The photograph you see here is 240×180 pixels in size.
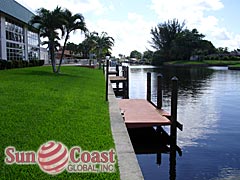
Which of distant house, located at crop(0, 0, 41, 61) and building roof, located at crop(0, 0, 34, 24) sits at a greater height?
building roof, located at crop(0, 0, 34, 24)

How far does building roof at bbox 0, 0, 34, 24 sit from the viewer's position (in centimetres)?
3327

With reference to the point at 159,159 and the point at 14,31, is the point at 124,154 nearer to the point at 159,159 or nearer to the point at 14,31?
the point at 159,159

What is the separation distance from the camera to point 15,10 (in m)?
37.9

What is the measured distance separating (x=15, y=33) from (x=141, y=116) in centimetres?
3337

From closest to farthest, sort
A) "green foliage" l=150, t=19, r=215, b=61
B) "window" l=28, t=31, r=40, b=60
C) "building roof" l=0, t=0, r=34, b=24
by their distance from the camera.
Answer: "building roof" l=0, t=0, r=34, b=24
"window" l=28, t=31, r=40, b=60
"green foliage" l=150, t=19, r=215, b=61

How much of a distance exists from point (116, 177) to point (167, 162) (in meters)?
4.52

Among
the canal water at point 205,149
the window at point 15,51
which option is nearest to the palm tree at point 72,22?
the window at point 15,51

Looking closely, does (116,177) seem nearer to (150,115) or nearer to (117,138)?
(117,138)

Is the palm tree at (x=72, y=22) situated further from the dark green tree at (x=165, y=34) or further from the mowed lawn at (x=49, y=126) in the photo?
the dark green tree at (x=165, y=34)

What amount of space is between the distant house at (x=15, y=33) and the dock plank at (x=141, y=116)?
925 inches

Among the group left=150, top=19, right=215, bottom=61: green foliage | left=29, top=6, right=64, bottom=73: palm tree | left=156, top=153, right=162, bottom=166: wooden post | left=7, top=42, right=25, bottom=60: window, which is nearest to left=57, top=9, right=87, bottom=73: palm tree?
left=29, top=6, right=64, bottom=73: palm tree

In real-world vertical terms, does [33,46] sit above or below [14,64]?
above

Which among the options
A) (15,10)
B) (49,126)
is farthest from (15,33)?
(49,126)

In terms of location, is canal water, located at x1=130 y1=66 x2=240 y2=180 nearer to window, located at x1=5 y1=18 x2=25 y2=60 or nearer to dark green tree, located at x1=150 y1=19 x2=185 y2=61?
window, located at x1=5 y1=18 x2=25 y2=60
